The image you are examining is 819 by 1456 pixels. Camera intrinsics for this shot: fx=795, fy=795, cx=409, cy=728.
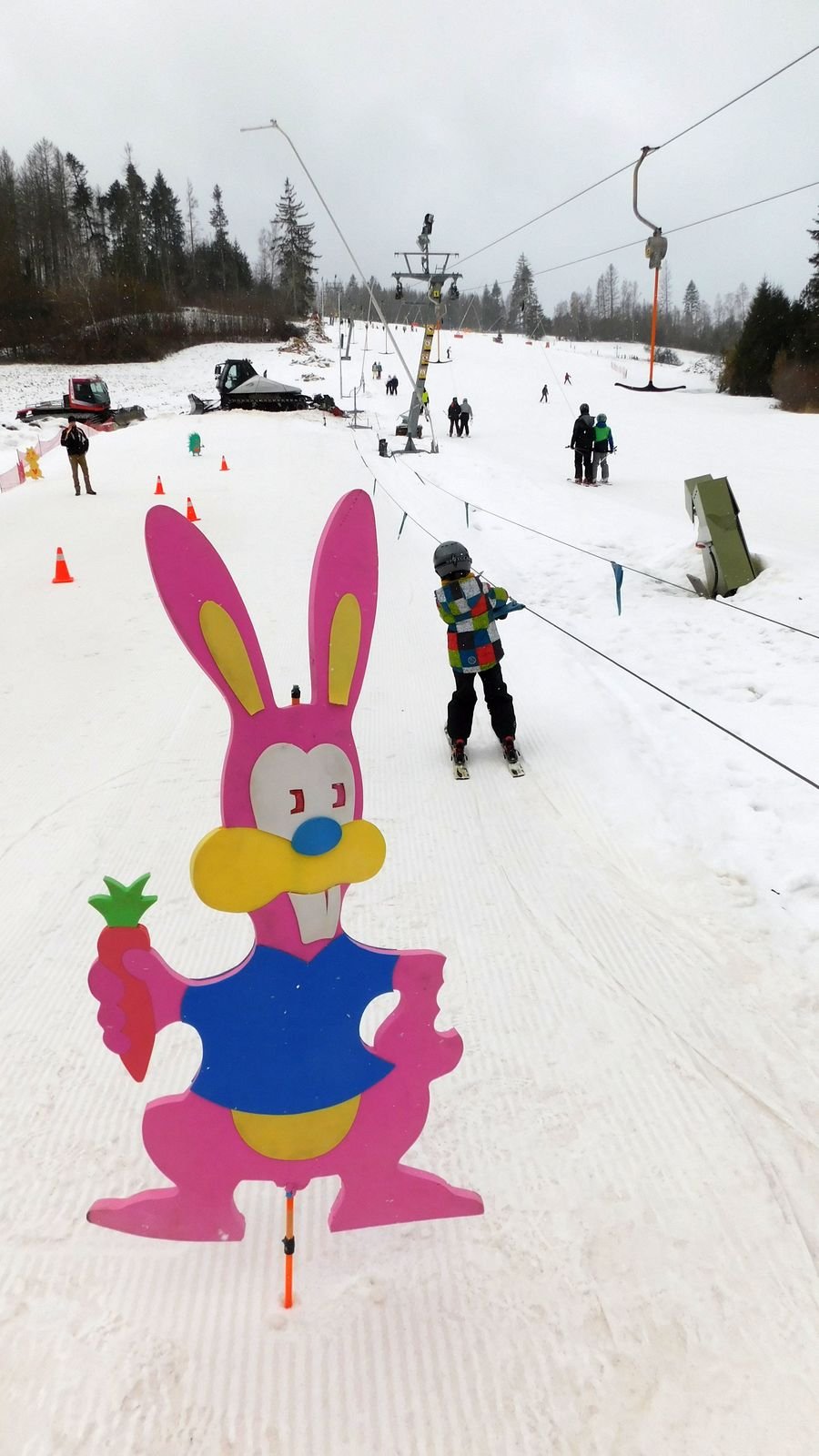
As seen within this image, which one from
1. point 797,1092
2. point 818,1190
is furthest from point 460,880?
point 818,1190

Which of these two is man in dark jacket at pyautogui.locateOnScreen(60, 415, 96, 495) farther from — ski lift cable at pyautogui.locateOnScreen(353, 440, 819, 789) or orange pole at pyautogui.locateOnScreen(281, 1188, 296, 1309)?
orange pole at pyautogui.locateOnScreen(281, 1188, 296, 1309)

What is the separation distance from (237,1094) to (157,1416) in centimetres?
79

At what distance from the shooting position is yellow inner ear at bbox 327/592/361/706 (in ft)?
6.61

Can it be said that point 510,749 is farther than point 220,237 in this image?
No

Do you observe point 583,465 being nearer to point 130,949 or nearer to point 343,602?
point 343,602

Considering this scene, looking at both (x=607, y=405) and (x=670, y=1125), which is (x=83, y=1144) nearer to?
(x=670, y=1125)

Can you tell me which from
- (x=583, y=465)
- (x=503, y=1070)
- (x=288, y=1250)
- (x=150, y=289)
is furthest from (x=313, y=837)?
(x=150, y=289)

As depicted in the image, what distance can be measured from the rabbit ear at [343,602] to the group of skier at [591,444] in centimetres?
1641

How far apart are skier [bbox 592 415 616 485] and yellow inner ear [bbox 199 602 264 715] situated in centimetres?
1686

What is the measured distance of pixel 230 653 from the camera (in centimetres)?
189

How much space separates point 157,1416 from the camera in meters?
1.99

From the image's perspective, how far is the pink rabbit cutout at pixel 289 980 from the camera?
1.90 m

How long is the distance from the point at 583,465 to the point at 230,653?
688 inches

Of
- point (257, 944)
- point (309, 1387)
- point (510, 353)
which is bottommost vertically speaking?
point (309, 1387)
